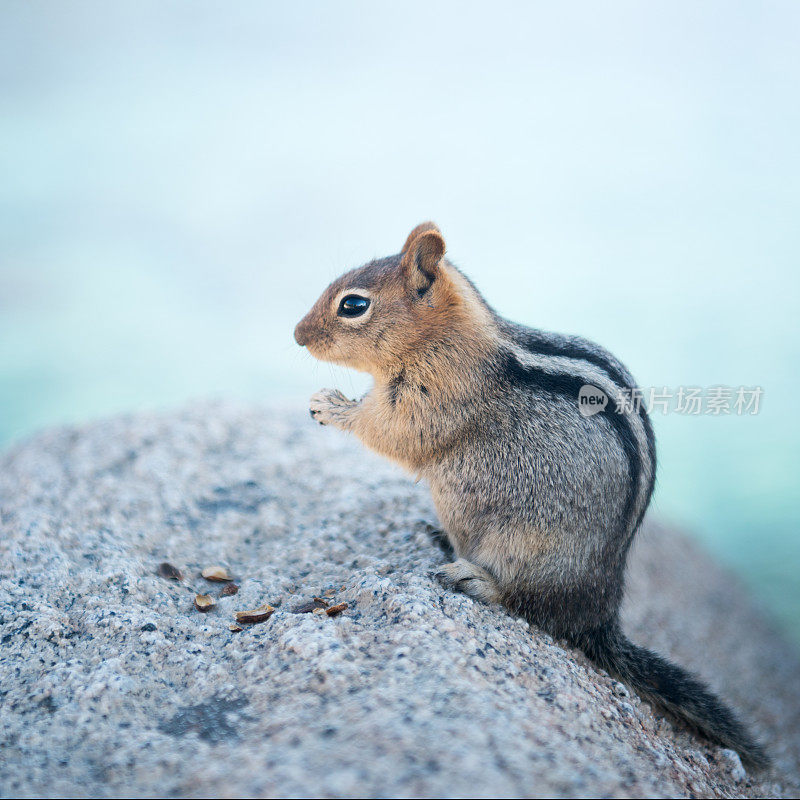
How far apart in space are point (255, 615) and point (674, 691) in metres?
1.30

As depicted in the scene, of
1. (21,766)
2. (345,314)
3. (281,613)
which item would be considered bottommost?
(21,766)

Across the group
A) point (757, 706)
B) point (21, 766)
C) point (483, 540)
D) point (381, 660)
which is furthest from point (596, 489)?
point (757, 706)

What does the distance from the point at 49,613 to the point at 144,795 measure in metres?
0.87

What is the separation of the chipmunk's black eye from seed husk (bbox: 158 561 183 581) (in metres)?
1.05

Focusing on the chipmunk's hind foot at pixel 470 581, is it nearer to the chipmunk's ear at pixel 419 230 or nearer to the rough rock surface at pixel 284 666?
the rough rock surface at pixel 284 666

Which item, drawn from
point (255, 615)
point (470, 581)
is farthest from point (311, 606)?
point (470, 581)

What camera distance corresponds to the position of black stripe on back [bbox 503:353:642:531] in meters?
2.15

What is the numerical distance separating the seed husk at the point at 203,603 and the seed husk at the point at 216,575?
6.5 inches

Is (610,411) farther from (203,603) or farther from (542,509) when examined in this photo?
(203,603)

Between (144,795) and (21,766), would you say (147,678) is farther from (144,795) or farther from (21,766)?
(144,795)

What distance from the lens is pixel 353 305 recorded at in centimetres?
245

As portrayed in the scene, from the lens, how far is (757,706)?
10.8 ft

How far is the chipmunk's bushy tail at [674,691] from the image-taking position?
2125mm

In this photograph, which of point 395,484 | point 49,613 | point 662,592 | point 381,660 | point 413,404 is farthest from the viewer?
point 662,592
